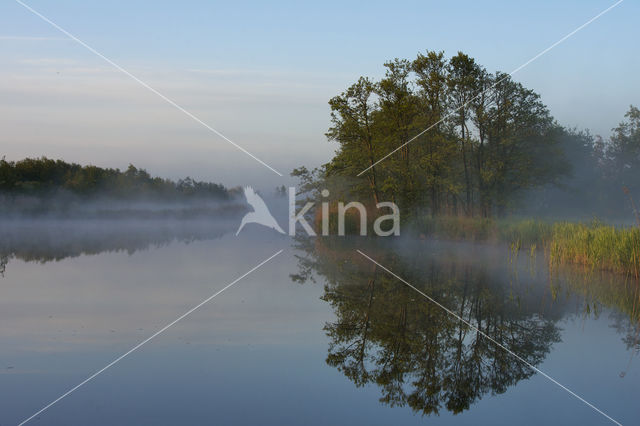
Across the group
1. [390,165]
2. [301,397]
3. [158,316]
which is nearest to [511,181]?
[390,165]

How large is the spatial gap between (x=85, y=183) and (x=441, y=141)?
162ft

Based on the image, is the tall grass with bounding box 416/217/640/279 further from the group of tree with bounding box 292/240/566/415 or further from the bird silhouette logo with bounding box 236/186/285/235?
the bird silhouette logo with bounding box 236/186/285/235

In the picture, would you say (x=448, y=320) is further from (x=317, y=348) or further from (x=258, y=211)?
(x=258, y=211)

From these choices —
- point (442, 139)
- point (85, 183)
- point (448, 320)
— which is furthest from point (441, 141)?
point (85, 183)

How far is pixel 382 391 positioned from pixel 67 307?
7.10 meters

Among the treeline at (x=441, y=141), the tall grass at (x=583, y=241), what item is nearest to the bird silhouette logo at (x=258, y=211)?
the treeline at (x=441, y=141)

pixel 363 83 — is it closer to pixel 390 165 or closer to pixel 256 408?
pixel 390 165

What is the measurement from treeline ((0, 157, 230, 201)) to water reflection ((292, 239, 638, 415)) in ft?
183

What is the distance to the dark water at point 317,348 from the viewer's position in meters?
5.76

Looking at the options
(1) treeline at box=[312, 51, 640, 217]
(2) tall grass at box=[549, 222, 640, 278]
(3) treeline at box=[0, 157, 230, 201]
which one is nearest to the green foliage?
(1) treeline at box=[312, 51, 640, 217]

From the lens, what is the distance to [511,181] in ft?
145

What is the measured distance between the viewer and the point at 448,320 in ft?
32.7

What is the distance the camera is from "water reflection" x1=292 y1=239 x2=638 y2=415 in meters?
6.67

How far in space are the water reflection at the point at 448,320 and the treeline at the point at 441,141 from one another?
18853 millimetres
